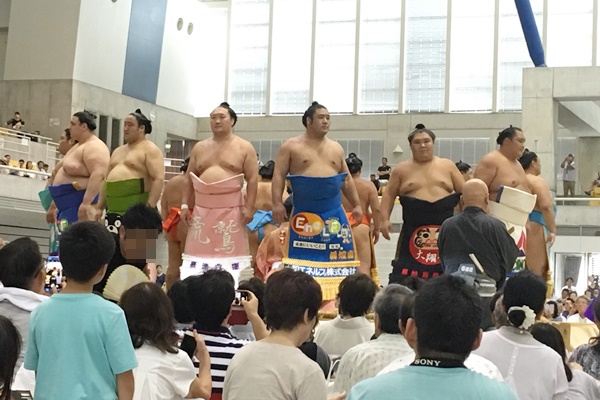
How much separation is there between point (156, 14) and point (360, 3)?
488cm

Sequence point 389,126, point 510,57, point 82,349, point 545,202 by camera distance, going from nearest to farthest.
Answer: point 82,349, point 545,202, point 510,57, point 389,126

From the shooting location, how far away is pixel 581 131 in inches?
842

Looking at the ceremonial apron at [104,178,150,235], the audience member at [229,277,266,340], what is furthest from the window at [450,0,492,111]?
the audience member at [229,277,266,340]

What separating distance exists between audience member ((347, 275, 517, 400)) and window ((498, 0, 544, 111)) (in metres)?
22.5

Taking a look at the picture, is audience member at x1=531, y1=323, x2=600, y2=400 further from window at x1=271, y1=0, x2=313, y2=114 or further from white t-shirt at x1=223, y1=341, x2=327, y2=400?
window at x1=271, y1=0, x2=313, y2=114

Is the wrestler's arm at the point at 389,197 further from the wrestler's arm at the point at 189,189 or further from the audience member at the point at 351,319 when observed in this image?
the audience member at the point at 351,319

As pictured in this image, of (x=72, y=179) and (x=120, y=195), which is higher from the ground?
(x=72, y=179)

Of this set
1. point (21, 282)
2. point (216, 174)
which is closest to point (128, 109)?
point (216, 174)

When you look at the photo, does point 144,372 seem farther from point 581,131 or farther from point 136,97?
point 136,97

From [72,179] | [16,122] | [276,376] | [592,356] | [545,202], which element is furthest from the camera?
[16,122]

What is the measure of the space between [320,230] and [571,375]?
157 inches

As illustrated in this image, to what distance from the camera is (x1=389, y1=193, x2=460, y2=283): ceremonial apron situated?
7695mm

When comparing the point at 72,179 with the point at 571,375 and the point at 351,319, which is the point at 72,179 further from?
the point at 571,375

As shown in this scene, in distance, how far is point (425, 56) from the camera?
981 inches
